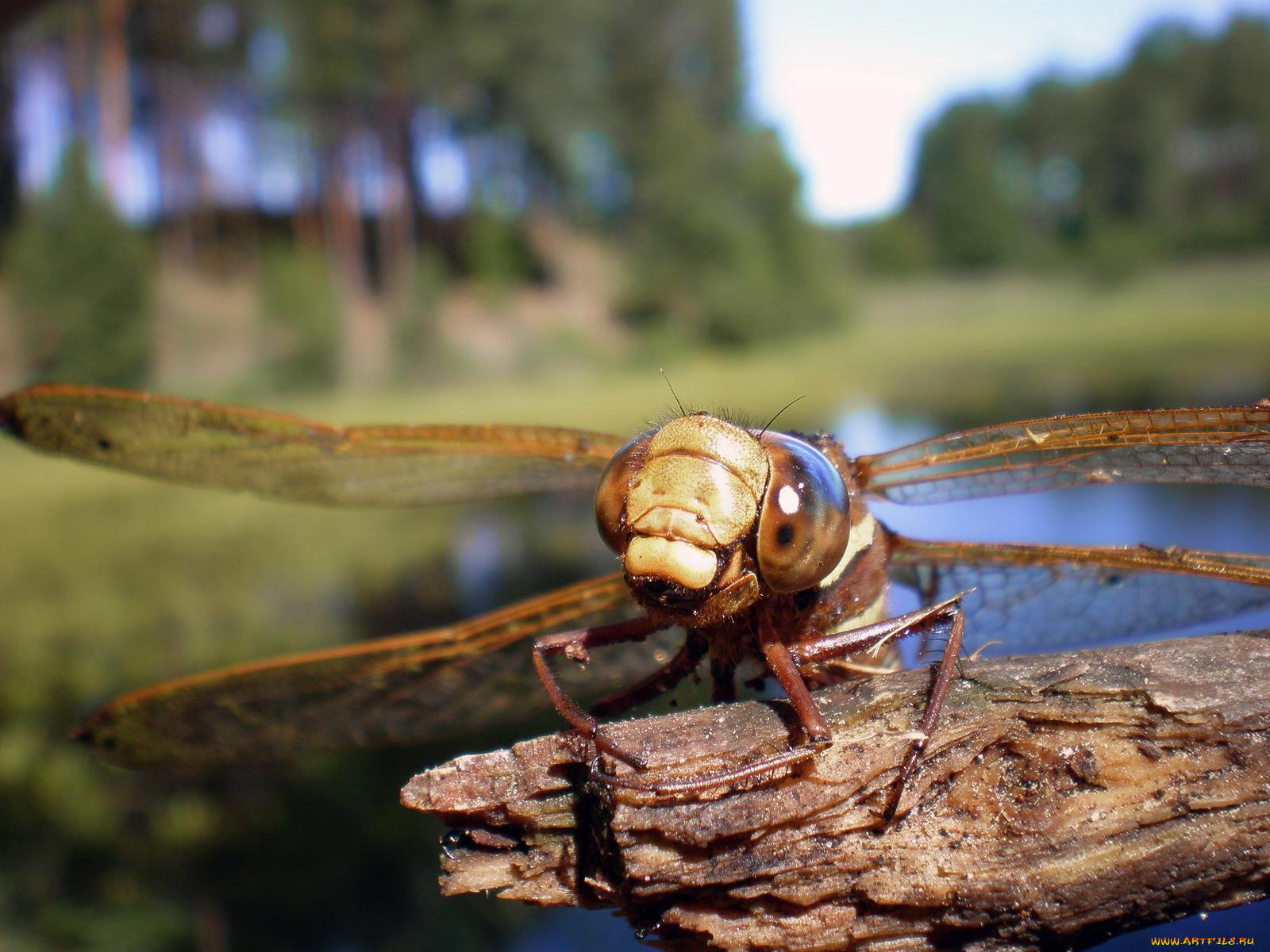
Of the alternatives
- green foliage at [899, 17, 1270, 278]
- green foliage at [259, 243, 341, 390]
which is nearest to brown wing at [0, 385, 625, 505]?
green foliage at [899, 17, 1270, 278]

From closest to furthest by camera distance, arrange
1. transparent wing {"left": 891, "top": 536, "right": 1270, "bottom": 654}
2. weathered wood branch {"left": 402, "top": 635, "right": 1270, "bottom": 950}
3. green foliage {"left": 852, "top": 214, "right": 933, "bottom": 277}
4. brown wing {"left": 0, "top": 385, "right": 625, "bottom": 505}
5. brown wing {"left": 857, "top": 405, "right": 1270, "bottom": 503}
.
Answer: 1. weathered wood branch {"left": 402, "top": 635, "right": 1270, "bottom": 950}
2. brown wing {"left": 857, "top": 405, "right": 1270, "bottom": 503}
3. transparent wing {"left": 891, "top": 536, "right": 1270, "bottom": 654}
4. brown wing {"left": 0, "top": 385, "right": 625, "bottom": 505}
5. green foliage {"left": 852, "top": 214, "right": 933, "bottom": 277}

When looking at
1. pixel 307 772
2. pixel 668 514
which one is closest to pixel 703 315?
pixel 307 772

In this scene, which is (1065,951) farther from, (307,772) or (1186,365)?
(1186,365)

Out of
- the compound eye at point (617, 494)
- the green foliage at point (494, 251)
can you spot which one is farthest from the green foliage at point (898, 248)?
the green foliage at point (494, 251)

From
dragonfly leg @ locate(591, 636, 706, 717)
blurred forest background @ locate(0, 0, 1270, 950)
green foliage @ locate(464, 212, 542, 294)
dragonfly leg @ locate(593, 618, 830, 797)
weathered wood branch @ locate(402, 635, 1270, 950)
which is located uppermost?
green foliage @ locate(464, 212, 542, 294)

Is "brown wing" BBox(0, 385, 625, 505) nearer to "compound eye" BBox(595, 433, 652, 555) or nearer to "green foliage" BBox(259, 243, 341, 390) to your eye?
"compound eye" BBox(595, 433, 652, 555)

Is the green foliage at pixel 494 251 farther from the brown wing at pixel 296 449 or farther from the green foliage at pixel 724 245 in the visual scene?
the brown wing at pixel 296 449
